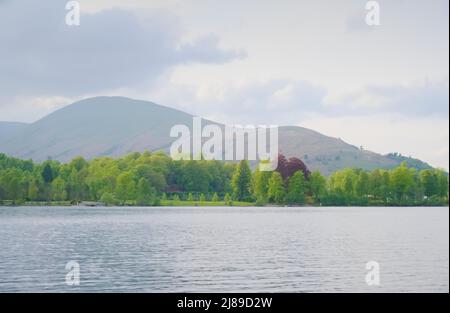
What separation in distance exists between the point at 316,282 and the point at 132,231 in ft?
139

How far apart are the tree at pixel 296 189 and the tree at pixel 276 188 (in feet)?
7.22

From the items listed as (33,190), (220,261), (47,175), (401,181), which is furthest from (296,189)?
(220,261)

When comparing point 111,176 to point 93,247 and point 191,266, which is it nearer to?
point 93,247

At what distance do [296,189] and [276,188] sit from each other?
7187 millimetres

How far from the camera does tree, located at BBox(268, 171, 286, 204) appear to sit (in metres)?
186

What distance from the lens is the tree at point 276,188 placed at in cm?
18588

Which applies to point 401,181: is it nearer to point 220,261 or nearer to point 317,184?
point 317,184

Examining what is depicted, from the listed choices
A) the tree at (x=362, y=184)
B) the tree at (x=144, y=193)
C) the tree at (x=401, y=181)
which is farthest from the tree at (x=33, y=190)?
the tree at (x=401, y=181)

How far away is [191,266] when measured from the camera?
44.2 metres

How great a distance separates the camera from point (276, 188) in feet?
613

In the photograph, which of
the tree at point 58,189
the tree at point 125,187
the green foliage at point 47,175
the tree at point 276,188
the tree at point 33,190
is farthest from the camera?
the green foliage at point 47,175

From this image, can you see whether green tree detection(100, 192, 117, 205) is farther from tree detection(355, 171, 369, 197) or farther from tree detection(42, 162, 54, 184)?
tree detection(355, 171, 369, 197)

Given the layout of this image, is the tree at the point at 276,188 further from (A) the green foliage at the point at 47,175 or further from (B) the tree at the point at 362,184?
(A) the green foliage at the point at 47,175
